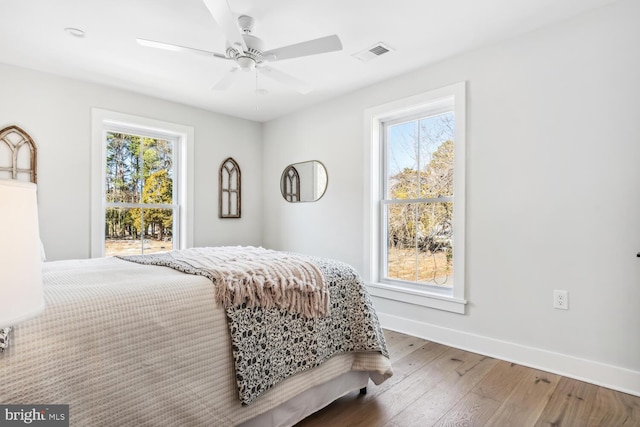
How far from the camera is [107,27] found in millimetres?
2369

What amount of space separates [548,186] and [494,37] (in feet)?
3.83

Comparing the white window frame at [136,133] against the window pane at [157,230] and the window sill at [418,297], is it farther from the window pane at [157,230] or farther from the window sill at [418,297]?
the window sill at [418,297]

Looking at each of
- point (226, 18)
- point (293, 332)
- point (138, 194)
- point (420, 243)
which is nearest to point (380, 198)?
Answer: point (420, 243)

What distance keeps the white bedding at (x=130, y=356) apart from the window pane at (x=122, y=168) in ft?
7.37

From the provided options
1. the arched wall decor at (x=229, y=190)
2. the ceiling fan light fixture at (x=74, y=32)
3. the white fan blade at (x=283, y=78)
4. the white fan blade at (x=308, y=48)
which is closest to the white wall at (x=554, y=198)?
the white fan blade at (x=283, y=78)

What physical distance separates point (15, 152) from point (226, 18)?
2.49m

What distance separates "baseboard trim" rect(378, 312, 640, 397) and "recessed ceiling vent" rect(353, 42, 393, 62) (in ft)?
7.63

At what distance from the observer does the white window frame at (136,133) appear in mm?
3381

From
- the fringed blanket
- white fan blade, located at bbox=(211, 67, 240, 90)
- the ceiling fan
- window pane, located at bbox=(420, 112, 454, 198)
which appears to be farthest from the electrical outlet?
white fan blade, located at bbox=(211, 67, 240, 90)

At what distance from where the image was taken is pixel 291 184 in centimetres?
437

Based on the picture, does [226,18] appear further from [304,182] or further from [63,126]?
[304,182]

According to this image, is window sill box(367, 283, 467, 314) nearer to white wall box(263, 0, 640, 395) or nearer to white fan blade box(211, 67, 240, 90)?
white wall box(263, 0, 640, 395)

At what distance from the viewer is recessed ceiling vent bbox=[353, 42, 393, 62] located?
266cm

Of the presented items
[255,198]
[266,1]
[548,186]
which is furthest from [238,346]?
[255,198]
